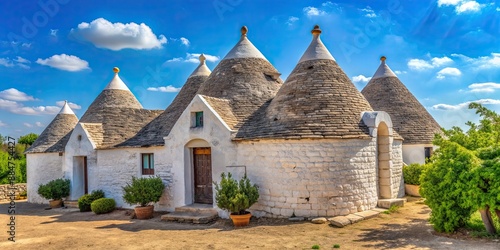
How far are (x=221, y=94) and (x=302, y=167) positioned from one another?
540 centimetres

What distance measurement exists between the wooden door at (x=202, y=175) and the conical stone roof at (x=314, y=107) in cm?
200

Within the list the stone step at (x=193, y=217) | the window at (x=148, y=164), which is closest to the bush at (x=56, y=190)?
the window at (x=148, y=164)

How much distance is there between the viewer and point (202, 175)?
14109 mm

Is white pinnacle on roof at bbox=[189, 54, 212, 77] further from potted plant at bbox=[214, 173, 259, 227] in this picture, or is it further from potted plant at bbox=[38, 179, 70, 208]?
potted plant at bbox=[214, 173, 259, 227]

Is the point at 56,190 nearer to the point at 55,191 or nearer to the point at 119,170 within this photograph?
the point at 55,191

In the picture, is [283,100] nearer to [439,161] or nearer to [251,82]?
[251,82]

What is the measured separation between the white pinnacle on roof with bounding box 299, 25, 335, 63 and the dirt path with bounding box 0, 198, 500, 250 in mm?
6398

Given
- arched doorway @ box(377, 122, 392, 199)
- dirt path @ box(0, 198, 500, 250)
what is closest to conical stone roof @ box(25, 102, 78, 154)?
dirt path @ box(0, 198, 500, 250)

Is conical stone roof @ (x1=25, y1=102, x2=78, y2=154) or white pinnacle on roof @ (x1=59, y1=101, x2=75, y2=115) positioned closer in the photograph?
conical stone roof @ (x1=25, y1=102, x2=78, y2=154)

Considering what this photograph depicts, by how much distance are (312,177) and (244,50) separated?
7.84 metres

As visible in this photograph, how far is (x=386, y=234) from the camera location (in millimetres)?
9516

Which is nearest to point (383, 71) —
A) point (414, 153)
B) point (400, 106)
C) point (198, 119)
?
point (400, 106)

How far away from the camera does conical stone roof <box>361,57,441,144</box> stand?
744 inches

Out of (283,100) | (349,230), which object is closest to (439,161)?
(349,230)
